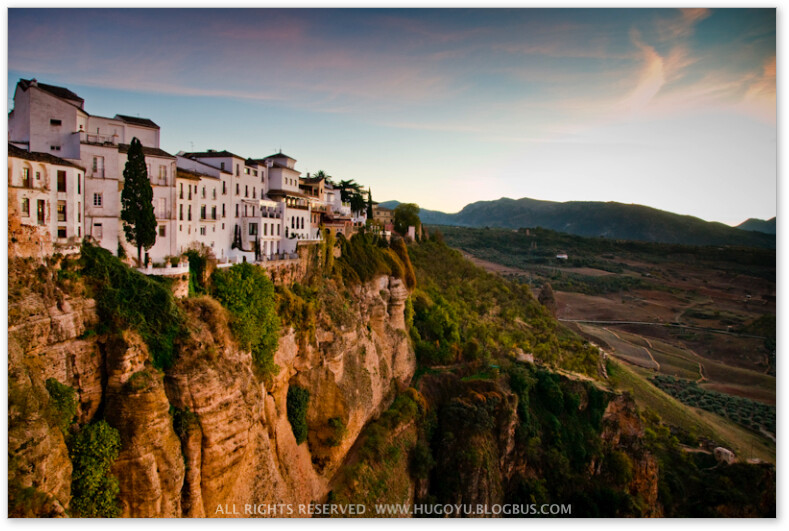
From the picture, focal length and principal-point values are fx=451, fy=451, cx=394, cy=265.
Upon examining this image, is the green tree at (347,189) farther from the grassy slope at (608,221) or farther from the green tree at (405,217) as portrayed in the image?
the grassy slope at (608,221)

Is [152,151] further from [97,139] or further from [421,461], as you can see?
[421,461]

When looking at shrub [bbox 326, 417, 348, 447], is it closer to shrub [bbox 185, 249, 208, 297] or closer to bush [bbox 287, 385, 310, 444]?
bush [bbox 287, 385, 310, 444]

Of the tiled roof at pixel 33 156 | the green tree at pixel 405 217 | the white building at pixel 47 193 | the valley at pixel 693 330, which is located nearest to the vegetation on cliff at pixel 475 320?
the green tree at pixel 405 217

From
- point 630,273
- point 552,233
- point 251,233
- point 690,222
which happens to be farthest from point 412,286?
point 552,233

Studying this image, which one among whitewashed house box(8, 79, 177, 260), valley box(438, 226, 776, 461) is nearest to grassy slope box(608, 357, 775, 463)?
valley box(438, 226, 776, 461)

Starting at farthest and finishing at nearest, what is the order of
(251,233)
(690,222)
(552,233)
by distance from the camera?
(552,233), (690,222), (251,233)

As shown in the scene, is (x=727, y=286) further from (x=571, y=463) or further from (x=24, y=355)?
(x=24, y=355)
